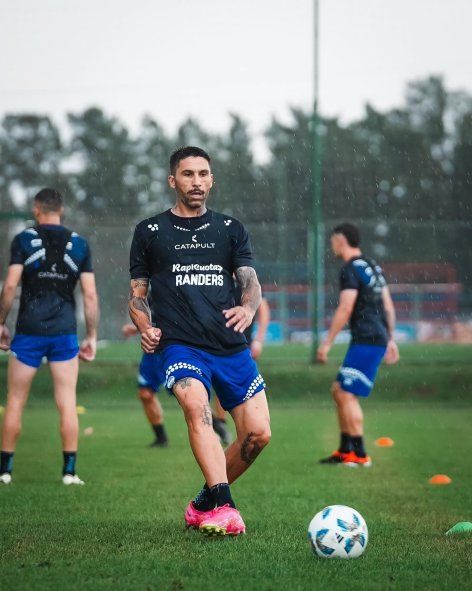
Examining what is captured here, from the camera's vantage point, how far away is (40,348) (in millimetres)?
8422

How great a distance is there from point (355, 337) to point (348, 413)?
0.72 meters

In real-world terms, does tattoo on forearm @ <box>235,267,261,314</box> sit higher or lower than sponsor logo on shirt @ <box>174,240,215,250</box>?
lower

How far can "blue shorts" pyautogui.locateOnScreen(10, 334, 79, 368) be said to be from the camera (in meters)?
8.39

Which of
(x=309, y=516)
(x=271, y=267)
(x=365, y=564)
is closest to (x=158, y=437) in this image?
(x=309, y=516)

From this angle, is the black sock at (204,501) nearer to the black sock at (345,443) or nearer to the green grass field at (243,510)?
the green grass field at (243,510)

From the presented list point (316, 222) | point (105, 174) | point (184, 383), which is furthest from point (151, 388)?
point (105, 174)

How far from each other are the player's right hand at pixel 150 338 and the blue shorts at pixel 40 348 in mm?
2595

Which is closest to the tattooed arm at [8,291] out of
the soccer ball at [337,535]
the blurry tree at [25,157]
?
the soccer ball at [337,535]

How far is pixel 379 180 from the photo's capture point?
65.7 ft

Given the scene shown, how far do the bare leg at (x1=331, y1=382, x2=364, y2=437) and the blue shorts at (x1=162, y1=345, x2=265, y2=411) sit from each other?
13.5 feet

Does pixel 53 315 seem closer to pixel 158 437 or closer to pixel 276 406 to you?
pixel 158 437

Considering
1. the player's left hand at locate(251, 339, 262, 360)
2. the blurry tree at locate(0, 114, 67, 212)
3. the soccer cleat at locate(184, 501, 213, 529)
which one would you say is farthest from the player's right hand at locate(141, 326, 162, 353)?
the blurry tree at locate(0, 114, 67, 212)

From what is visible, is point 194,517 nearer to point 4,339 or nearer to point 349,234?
point 4,339

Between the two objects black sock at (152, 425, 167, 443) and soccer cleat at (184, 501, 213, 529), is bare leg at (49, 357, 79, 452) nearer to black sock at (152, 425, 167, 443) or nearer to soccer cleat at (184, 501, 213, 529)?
soccer cleat at (184, 501, 213, 529)
